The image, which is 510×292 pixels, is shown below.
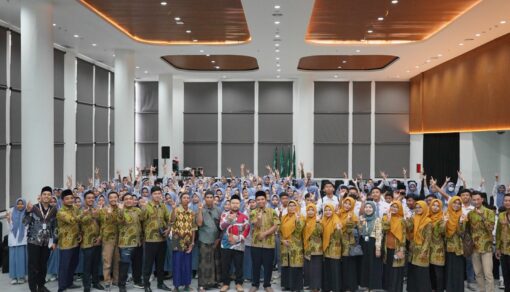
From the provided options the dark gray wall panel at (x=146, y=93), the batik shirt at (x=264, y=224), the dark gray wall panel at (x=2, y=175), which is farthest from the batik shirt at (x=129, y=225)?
the dark gray wall panel at (x=146, y=93)

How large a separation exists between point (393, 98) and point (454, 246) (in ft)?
67.2

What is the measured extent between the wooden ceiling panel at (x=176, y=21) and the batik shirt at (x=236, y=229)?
693cm

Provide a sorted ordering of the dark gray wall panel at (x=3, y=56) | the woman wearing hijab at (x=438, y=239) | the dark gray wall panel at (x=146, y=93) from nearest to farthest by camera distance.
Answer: the woman wearing hijab at (x=438, y=239) < the dark gray wall panel at (x=3, y=56) < the dark gray wall panel at (x=146, y=93)

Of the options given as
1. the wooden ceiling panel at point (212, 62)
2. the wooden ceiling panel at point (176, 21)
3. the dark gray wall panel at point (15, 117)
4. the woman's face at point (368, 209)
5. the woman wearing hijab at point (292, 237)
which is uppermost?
the wooden ceiling panel at point (212, 62)

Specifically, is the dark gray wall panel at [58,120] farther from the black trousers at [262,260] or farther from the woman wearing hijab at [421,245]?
the woman wearing hijab at [421,245]

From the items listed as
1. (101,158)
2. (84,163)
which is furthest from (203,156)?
(84,163)

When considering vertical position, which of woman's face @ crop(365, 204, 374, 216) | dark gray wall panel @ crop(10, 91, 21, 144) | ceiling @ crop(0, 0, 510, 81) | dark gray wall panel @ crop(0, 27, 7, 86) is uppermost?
ceiling @ crop(0, 0, 510, 81)

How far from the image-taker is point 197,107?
27844 millimetres

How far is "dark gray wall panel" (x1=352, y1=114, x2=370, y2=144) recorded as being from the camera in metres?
27.2

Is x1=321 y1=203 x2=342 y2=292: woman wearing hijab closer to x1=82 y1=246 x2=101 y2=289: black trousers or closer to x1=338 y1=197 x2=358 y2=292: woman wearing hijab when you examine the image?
x1=338 y1=197 x2=358 y2=292: woman wearing hijab

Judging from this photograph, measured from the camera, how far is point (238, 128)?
27797mm

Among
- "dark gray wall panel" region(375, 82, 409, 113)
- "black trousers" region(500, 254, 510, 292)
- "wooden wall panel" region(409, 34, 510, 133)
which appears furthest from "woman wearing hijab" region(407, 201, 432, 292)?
"dark gray wall panel" region(375, 82, 409, 113)

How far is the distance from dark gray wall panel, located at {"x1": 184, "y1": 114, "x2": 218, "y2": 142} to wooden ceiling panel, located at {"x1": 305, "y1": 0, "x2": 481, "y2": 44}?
11.3 meters

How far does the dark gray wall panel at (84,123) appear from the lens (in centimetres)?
2033
